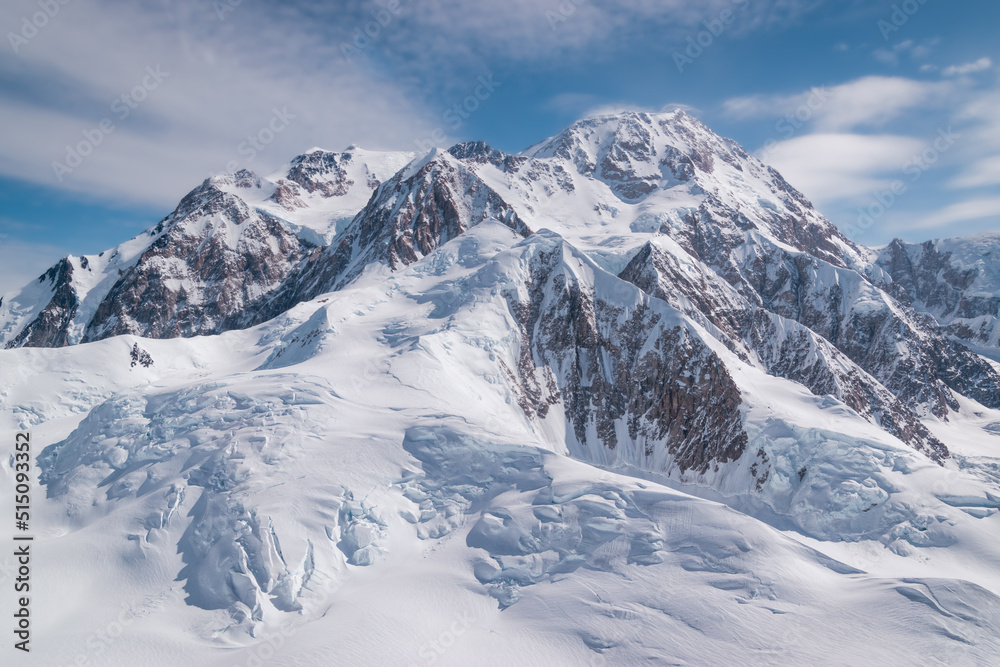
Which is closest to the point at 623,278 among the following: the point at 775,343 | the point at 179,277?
the point at 775,343

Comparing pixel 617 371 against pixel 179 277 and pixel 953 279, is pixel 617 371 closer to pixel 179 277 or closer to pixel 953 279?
pixel 179 277

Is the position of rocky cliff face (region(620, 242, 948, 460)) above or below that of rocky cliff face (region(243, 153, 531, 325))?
below

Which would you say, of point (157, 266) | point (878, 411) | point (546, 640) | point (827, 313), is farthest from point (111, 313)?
point (827, 313)

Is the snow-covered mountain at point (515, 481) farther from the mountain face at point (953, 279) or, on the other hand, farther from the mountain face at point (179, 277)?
the mountain face at point (953, 279)

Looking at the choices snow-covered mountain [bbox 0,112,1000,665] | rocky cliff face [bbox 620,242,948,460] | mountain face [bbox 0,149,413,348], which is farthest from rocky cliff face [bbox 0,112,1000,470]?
snow-covered mountain [bbox 0,112,1000,665]

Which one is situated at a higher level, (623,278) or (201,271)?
(623,278)

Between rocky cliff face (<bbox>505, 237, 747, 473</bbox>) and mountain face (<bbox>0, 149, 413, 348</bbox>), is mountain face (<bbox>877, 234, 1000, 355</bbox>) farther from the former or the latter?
mountain face (<bbox>0, 149, 413, 348</bbox>)

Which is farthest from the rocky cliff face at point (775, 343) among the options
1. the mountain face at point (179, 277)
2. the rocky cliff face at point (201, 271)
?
the mountain face at point (179, 277)

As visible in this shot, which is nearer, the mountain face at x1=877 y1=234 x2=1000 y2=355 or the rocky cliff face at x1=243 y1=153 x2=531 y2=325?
the rocky cliff face at x1=243 y1=153 x2=531 y2=325
